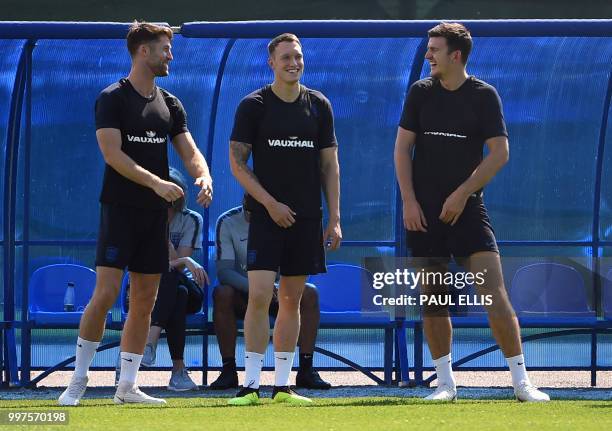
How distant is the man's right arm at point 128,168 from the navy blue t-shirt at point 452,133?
1422 millimetres

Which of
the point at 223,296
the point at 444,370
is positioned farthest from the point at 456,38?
the point at 223,296

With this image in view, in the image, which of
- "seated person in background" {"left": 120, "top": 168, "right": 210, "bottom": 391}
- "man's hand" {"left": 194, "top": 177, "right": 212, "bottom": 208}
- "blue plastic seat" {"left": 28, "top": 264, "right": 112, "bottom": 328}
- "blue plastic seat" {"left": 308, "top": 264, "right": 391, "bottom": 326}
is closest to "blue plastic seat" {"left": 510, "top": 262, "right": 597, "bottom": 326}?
"blue plastic seat" {"left": 308, "top": 264, "right": 391, "bottom": 326}

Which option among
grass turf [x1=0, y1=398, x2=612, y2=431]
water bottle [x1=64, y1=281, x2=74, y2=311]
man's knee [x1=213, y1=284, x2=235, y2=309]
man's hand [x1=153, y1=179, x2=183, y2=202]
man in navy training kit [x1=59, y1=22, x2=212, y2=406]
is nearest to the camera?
grass turf [x1=0, y1=398, x2=612, y2=431]

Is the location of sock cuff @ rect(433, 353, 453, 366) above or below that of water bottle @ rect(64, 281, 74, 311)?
below

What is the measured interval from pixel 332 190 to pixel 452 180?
0.66 meters

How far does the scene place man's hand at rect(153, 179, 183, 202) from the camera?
7.84 m

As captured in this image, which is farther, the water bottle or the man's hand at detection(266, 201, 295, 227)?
the water bottle

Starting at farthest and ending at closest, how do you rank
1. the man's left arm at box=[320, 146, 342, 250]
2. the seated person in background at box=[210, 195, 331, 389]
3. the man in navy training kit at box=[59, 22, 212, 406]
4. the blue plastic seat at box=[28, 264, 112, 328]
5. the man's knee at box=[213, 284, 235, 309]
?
the blue plastic seat at box=[28, 264, 112, 328], the man's knee at box=[213, 284, 235, 309], the seated person in background at box=[210, 195, 331, 389], the man's left arm at box=[320, 146, 342, 250], the man in navy training kit at box=[59, 22, 212, 406]

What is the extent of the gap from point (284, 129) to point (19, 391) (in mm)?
2932

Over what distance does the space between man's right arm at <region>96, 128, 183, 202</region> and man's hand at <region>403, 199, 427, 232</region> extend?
4.19ft

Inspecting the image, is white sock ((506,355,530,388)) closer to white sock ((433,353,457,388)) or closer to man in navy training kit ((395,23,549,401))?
man in navy training kit ((395,23,549,401))

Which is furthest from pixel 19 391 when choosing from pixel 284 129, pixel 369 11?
pixel 369 11

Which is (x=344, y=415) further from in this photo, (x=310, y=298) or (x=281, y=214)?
(x=310, y=298)

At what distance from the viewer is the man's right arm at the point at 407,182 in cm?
830
